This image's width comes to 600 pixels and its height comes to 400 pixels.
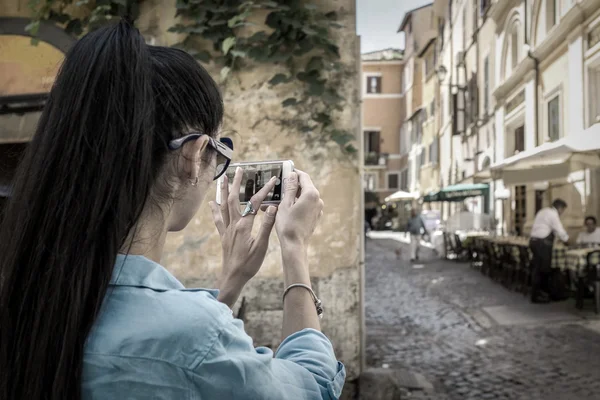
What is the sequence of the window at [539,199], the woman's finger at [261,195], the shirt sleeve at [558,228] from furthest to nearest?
the shirt sleeve at [558,228] → the window at [539,199] → the woman's finger at [261,195]

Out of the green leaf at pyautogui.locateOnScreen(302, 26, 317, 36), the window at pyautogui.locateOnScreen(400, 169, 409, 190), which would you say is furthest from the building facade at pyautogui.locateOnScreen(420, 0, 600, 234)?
the window at pyautogui.locateOnScreen(400, 169, 409, 190)

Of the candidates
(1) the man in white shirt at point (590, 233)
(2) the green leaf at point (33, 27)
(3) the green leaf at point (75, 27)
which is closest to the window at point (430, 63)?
(1) the man in white shirt at point (590, 233)

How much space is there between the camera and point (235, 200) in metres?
1.25

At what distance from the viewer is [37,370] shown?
0.76m

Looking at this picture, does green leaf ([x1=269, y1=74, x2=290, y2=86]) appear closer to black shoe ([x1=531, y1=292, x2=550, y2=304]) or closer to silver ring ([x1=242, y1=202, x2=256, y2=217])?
silver ring ([x1=242, y1=202, x2=256, y2=217])

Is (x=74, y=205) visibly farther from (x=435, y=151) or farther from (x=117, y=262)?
(x=435, y=151)

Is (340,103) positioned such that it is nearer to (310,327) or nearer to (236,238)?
(236,238)

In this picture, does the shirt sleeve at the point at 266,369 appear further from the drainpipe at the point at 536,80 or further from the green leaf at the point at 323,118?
the drainpipe at the point at 536,80

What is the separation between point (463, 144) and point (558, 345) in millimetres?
2748

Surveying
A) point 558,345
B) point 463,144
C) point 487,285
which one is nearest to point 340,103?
point 558,345

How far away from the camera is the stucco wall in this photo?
3445 millimetres

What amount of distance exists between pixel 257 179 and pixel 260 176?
1 cm

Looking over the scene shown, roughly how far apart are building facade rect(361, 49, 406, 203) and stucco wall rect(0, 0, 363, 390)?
94.6 ft

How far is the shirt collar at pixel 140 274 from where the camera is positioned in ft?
2.66
